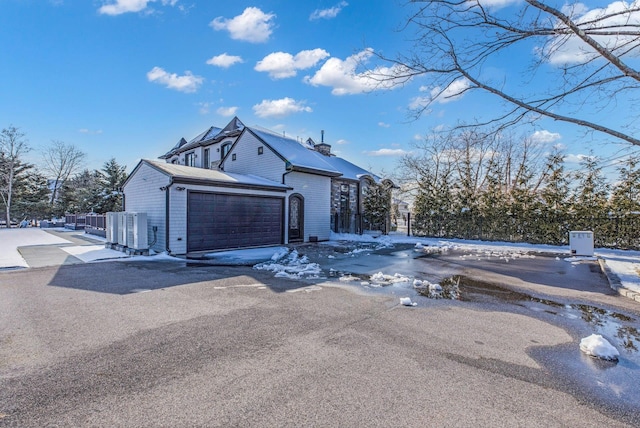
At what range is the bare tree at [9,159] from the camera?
94.5 feet

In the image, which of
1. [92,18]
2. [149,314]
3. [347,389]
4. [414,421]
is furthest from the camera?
[92,18]

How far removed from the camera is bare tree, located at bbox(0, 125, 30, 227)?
28812mm

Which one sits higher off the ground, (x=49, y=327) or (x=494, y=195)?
(x=494, y=195)

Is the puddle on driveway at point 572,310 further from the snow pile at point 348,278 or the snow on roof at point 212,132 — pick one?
the snow on roof at point 212,132

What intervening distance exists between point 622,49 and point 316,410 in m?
8.39

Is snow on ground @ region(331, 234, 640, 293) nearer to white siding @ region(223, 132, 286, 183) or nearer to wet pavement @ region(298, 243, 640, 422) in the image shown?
wet pavement @ region(298, 243, 640, 422)

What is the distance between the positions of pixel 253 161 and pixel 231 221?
4.82 meters

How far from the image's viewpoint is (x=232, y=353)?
323 centimetres

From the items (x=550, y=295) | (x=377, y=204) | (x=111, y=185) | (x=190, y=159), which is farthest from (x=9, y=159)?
(x=550, y=295)

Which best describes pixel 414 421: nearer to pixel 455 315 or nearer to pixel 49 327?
pixel 455 315

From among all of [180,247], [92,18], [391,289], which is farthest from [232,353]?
[92,18]

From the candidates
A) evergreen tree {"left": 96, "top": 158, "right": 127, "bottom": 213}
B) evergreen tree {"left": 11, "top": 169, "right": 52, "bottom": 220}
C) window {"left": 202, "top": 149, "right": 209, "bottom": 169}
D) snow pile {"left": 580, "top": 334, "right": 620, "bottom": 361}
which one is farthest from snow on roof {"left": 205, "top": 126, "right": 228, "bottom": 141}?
snow pile {"left": 580, "top": 334, "right": 620, "bottom": 361}

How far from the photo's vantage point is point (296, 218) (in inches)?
599

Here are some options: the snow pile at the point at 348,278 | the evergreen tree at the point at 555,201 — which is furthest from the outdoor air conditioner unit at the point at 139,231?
the evergreen tree at the point at 555,201
